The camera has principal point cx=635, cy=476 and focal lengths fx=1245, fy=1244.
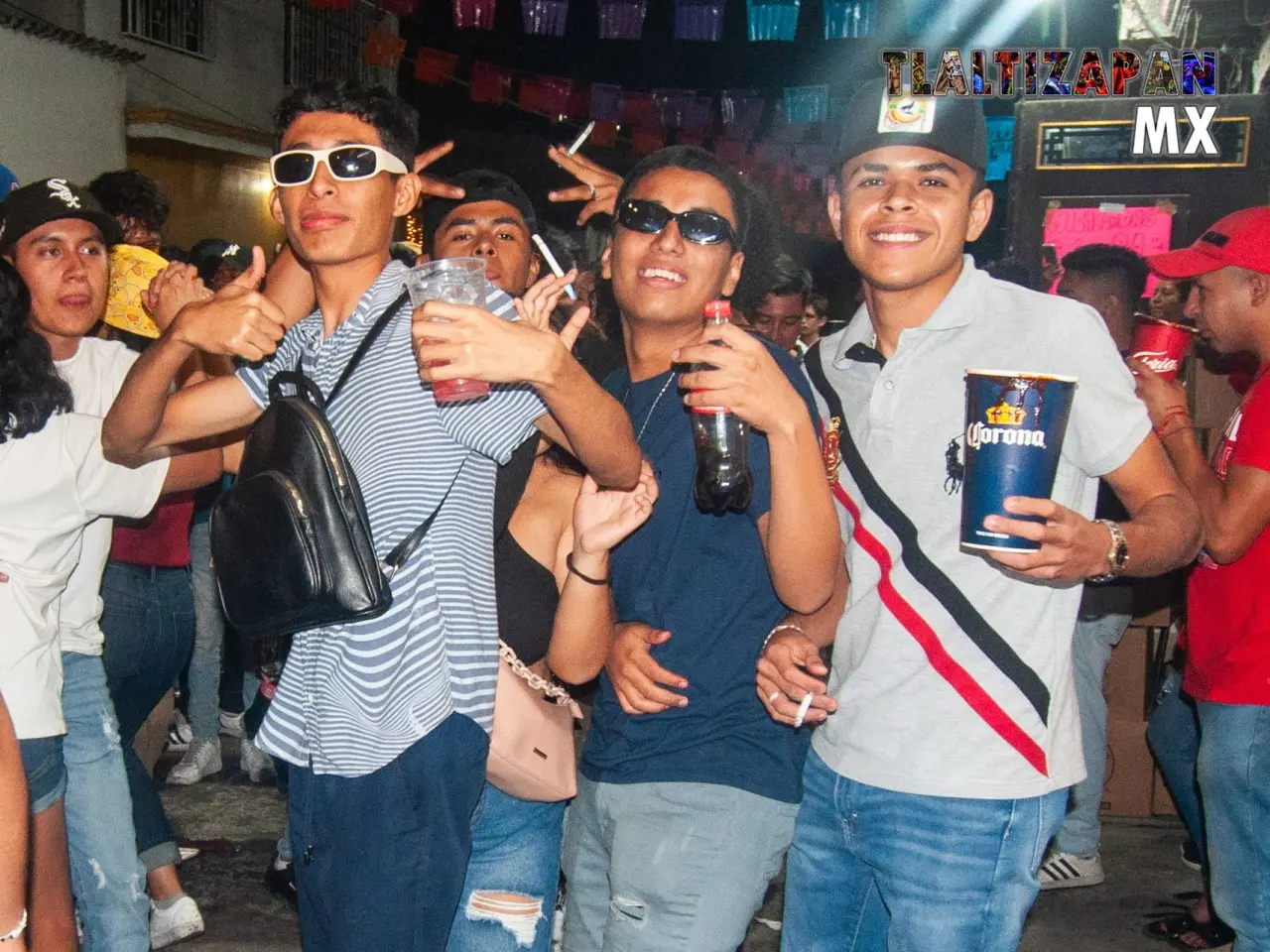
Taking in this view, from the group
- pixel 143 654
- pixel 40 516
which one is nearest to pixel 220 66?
pixel 143 654

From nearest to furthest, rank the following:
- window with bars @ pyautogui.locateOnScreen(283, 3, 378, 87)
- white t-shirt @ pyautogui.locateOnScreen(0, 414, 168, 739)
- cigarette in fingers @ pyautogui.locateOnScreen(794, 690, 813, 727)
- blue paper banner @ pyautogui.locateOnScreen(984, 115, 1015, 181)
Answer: cigarette in fingers @ pyautogui.locateOnScreen(794, 690, 813, 727) < white t-shirt @ pyautogui.locateOnScreen(0, 414, 168, 739) < blue paper banner @ pyautogui.locateOnScreen(984, 115, 1015, 181) < window with bars @ pyautogui.locateOnScreen(283, 3, 378, 87)

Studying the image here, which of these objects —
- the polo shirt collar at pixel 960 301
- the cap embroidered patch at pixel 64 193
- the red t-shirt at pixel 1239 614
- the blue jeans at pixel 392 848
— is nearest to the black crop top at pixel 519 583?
the blue jeans at pixel 392 848

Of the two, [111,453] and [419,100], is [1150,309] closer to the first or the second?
[111,453]

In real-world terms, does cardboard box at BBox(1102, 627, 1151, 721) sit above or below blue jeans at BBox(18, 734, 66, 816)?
below

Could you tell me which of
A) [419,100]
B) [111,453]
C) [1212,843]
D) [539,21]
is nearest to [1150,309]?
[1212,843]

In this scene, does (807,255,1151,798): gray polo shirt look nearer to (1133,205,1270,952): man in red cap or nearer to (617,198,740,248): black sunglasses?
(617,198,740,248): black sunglasses

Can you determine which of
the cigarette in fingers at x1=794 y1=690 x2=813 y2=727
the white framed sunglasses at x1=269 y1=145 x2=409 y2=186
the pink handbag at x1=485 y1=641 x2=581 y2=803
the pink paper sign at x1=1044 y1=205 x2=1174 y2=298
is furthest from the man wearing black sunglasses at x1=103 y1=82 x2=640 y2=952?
the pink paper sign at x1=1044 y1=205 x2=1174 y2=298

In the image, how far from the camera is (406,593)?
2381 millimetres

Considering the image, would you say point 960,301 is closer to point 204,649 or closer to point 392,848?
point 392,848

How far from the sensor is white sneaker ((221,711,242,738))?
7.41m

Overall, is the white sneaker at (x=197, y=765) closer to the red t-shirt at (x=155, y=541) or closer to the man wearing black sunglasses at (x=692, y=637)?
the red t-shirt at (x=155, y=541)

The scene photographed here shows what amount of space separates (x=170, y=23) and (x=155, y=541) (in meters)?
15.6

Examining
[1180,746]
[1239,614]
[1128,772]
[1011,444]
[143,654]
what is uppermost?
[1011,444]

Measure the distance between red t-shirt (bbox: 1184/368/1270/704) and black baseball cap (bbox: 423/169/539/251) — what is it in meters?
2.37
